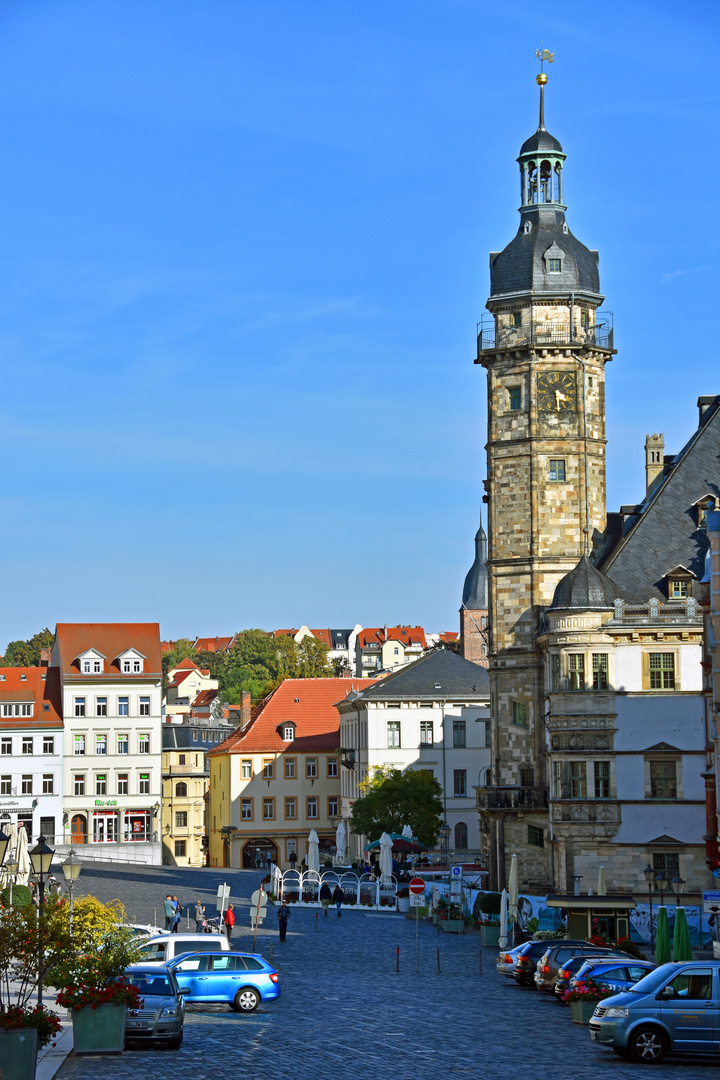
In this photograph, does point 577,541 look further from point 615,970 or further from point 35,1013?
point 35,1013

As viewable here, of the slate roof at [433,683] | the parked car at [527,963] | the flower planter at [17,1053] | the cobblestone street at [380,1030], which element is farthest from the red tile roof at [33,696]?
the flower planter at [17,1053]

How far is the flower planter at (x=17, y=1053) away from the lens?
20.7 meters

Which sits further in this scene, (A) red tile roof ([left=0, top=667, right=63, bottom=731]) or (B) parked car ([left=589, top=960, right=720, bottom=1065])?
(A) red tile roof ([left=0, top=667, right=63, bottom=731])

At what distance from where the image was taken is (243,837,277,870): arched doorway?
102m

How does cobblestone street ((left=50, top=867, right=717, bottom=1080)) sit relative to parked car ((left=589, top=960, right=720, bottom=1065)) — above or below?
below

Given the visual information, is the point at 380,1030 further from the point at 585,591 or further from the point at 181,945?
the point at 585,591

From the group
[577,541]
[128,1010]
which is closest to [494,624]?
[577,541]

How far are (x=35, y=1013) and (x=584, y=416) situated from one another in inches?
1834

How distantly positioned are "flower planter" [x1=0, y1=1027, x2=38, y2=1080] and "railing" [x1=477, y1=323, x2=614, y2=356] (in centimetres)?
4750

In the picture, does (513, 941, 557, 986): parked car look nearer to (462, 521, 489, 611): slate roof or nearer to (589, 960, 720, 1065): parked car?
(589, 960, 720, 1065): parked car

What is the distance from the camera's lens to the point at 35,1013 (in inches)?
848

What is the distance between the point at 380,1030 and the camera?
29484mm

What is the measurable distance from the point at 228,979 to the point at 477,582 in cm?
13781

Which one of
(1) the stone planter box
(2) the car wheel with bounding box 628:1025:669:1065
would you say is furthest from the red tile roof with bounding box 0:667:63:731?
(2) the car wheel with bounding box 628:1025:669:1065
